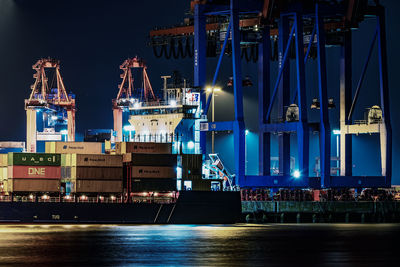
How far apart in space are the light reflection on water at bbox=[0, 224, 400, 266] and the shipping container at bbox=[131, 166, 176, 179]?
3.90 metres

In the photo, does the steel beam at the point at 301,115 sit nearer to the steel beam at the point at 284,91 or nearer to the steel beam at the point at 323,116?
the steel beam at the point at 323,116

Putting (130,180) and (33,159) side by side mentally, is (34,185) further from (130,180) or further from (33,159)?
(130,180)

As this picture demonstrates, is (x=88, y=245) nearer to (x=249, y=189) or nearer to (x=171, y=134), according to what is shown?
(x=171, y=134)

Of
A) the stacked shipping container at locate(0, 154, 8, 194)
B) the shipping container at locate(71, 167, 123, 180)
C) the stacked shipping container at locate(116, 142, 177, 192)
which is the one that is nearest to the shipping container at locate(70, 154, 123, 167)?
the shipping container at locate(71, 167, 123, 180)

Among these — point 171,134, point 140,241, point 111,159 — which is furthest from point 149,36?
point 140,241

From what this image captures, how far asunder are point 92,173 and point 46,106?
2939 centimetres

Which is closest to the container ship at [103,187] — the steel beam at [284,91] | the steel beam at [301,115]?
the steel beam at [301,115]

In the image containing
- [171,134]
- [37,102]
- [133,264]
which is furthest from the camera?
[37,102]

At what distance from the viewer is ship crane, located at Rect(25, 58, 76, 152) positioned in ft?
295

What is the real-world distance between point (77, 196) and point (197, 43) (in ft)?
57.6

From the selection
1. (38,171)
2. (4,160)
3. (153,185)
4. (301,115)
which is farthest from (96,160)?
(301,115)

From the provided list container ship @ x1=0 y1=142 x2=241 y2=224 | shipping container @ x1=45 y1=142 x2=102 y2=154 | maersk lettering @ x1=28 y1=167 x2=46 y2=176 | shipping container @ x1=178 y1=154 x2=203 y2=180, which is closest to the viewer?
maersk lettering @ x1=28 y1=167 x2=46 y2=176

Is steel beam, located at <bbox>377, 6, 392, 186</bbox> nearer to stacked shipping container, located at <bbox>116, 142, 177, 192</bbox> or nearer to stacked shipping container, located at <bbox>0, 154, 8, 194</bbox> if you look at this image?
stacked shipping container, located at <bbox>116, 142, 177, 192</bbox>

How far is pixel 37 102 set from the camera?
290 feet
